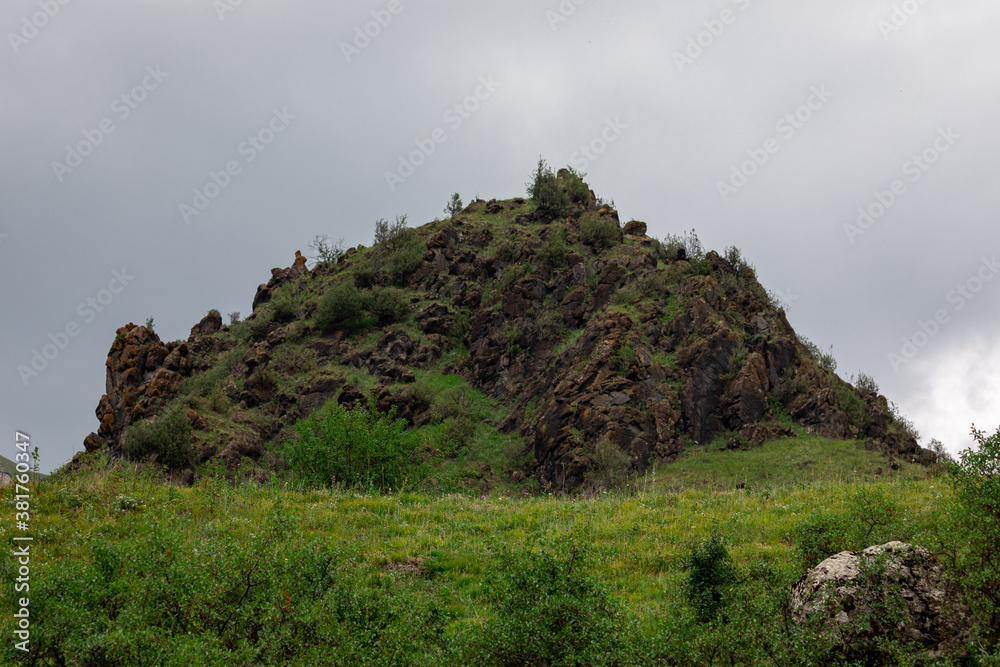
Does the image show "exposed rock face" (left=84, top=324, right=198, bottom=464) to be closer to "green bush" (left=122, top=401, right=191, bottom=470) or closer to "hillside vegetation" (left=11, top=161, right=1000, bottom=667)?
"hillside vegetation" (left=11, top=161, right=1000, bottom=667)

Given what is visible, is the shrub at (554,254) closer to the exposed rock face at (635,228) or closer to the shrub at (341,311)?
the exposed rock face at (635,228)

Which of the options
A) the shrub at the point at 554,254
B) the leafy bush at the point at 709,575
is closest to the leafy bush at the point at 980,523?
the leafy bush at the point at 709,575

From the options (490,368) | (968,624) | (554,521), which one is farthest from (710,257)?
(968,624)

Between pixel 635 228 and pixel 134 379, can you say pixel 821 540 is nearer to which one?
pixel 134 379

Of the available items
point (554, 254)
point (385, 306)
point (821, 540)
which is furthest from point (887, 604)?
point (385, 306)

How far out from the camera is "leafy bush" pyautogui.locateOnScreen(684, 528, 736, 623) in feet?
24.3

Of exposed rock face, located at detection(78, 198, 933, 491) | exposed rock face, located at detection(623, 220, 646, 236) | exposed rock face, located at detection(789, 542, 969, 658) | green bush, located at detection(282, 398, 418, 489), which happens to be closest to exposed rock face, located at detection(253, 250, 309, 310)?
exposed rock face, located at detection(78, 198, 933, 491)

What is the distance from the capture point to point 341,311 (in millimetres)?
48438

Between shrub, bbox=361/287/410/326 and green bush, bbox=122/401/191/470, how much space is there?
18711 mm

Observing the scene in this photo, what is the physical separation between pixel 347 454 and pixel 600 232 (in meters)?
32.3

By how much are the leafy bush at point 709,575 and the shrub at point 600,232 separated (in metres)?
41.1

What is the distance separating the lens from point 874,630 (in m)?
5.90

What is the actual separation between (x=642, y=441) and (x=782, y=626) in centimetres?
2539

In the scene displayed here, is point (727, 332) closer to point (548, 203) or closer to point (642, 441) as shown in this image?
point (642, 441)
